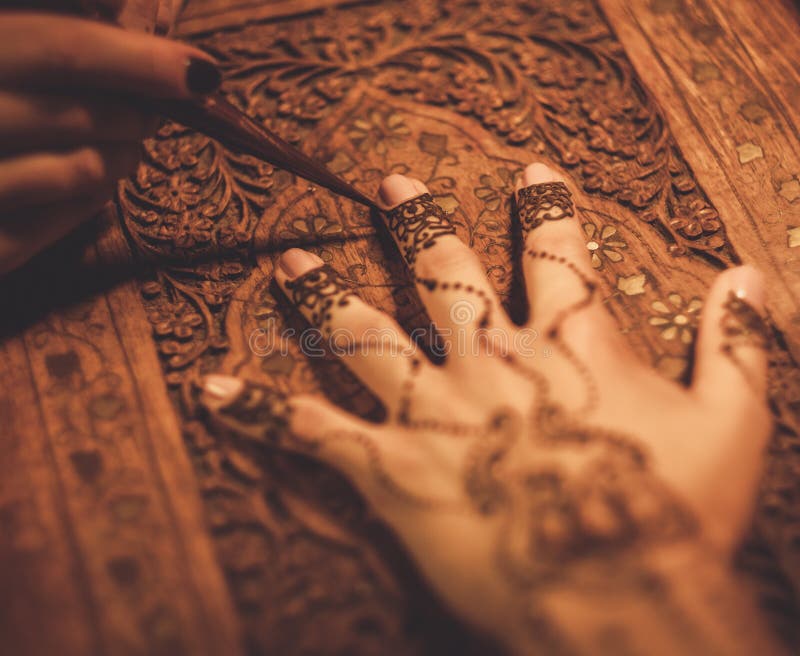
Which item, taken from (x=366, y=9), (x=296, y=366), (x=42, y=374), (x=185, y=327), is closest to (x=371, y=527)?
(x=296, y=366)

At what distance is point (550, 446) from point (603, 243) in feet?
1.27

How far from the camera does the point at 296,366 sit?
0.87 meters

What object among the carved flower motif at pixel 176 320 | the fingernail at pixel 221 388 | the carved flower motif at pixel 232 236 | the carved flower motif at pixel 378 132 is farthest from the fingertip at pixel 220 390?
the carved flower motif at pixel 378 132

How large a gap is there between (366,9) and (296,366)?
0.74m

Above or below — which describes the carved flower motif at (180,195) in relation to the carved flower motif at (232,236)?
above

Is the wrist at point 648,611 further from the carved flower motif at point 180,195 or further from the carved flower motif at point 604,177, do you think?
the carved flower motif at point 180,195

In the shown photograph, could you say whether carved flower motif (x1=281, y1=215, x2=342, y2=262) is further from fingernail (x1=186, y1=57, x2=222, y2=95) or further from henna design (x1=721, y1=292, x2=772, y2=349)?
henna design (x1=721, y1=292, x2=772, y2=349)

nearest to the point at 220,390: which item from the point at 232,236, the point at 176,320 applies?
the point at 176,320

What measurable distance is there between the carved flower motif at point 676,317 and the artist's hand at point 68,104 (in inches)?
25.6

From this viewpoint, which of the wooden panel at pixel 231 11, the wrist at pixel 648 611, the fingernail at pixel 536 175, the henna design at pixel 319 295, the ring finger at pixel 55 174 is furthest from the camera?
the wooden panel at pixel 231 11

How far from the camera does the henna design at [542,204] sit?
893mm

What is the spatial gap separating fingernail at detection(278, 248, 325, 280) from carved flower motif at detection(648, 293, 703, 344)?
18.4 inches

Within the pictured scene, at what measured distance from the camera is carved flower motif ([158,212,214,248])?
960 millimetres

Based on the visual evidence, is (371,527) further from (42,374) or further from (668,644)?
(42,374)
